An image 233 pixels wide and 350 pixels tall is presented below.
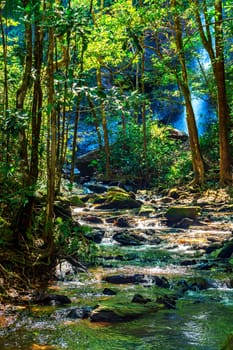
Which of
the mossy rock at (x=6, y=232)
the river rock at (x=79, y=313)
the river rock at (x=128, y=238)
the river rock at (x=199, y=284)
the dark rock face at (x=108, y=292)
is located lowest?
the river rock at (x=128, y=238)

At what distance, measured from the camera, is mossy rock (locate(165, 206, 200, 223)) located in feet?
44.1

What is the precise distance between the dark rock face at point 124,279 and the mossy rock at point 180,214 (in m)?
6.27

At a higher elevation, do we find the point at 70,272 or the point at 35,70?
the point at 35,70

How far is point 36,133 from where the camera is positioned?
626cm

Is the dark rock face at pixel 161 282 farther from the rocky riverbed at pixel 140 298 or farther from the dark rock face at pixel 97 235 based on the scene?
the dark rock face at pixel 97 235

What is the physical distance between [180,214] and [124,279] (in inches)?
260

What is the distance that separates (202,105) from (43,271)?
29.6 meters

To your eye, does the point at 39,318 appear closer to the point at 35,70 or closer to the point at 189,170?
the point at 35,70

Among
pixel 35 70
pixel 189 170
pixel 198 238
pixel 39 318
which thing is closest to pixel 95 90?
pixel 35 70

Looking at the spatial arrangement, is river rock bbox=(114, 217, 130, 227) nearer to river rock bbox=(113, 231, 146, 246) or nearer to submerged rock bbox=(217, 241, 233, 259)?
river rock bbox=(113, 231, 146, 246)

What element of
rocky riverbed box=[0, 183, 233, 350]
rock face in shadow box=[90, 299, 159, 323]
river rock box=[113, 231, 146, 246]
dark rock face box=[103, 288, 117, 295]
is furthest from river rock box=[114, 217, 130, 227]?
rock face in shadow box=[90, 299, 159, 323]

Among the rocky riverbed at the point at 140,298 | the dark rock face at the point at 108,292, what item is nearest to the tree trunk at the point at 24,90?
the rocky riverbed at the point at 140,298

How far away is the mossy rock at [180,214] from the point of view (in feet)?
44.1

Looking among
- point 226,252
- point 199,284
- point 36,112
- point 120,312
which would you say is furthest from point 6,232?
point 226,252
